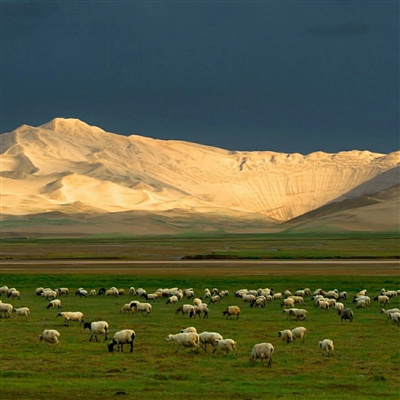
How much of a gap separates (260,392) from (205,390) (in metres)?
1.43

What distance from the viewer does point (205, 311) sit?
3778cm

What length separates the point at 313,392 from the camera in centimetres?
2125

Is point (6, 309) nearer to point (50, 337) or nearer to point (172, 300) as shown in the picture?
point (172, 300)

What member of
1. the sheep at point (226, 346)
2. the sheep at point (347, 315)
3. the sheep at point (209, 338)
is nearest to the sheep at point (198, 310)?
the sheep at point (347, 315)

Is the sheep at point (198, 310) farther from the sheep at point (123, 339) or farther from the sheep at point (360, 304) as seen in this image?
the sheep at point (123, 339)

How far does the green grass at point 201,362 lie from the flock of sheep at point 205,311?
14.5 inches

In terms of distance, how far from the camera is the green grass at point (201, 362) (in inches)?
844

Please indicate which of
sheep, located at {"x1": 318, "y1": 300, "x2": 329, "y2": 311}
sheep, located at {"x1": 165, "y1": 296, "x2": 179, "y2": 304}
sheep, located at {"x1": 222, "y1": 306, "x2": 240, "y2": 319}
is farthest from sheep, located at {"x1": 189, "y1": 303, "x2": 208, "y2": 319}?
sheep, located at {"x1": 165, "y1": 296, "x2": 179, "y2": 304}

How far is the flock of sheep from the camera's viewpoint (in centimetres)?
2727

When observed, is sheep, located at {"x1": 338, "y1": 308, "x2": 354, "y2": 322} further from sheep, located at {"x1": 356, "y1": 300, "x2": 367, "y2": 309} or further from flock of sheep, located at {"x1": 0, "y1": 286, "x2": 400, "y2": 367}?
sheep, located at {"x1": 356, "y1": 300, "x2": 367, "y2": 309}

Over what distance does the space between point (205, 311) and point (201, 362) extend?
12158 mm

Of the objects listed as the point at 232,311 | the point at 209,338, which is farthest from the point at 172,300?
the point at 209,338

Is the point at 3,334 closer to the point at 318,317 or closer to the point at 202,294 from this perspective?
the point at 318,317

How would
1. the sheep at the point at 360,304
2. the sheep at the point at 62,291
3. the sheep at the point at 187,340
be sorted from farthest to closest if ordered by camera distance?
the sheep at the point at 62,291, the sheep at the point at 360,304, the sheep at the point at 187,340
